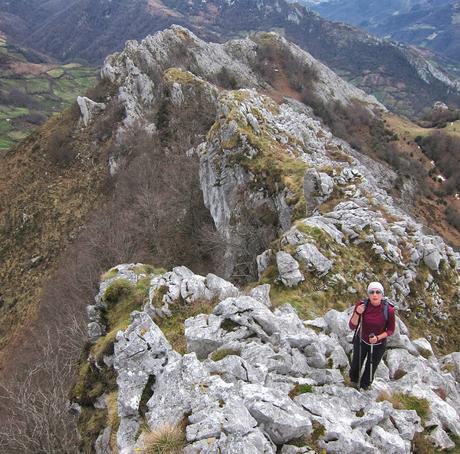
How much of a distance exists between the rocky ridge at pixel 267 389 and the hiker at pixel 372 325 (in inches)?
41.5

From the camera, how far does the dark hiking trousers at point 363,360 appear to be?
1145 centimetres

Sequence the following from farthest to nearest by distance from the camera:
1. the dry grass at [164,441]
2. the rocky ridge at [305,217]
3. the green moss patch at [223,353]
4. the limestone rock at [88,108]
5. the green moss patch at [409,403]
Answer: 1. the limestone rock at [88,108]
2. the rocky ridge at [305,217]
3. the green moss patch at [223,353]
4. the green moss patch at [409,403]
5. the dry grass at [164,441]

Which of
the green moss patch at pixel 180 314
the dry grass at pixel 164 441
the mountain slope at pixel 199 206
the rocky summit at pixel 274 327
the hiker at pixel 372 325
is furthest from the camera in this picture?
the mountain slope at pixel 199 206

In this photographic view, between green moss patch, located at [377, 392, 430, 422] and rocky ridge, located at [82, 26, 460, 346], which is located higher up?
green moss patch, located at [377, 392, 430, 422]

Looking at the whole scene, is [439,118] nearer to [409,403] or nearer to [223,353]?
[409,403]

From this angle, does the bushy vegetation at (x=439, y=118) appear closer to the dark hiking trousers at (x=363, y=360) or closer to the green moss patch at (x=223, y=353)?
the dark hiking trousers at (x=363, y=360)

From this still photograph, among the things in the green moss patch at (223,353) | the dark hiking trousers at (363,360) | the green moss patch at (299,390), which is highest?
the dark hiking trousers at (363,360)

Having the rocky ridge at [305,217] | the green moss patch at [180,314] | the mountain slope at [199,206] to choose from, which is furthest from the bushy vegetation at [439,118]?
the green moss patch at [180,314]

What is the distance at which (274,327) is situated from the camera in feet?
47.8

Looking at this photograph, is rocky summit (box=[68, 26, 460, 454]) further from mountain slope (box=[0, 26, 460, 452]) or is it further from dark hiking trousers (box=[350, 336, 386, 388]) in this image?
dark hiking trousers (box=[350, 336, 386, 388])

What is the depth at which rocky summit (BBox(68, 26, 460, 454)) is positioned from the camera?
404 inches

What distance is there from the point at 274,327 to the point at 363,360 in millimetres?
3487

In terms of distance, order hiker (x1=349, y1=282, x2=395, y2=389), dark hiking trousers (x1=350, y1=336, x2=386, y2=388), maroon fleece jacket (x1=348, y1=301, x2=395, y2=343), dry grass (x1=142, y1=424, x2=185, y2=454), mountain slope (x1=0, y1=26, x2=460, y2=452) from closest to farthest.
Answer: dry grass (x1=142, y1=424, x2=185, y2=454)
hiker (x1=349, y1=282, x2=395, y2=389)
maroon fleece jacket (x1=348, y1=301, x2=395, y2=343)
dark hiking trousers (x1=350, y1=336, x2=386, y2=388)
mountain slope (x1=0, y1=26, x2=460, y2=452)

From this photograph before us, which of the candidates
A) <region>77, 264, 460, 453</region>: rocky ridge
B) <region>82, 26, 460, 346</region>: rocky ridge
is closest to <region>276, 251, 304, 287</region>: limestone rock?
<region>82, 26, 460, 346</region>: rocky ridge
